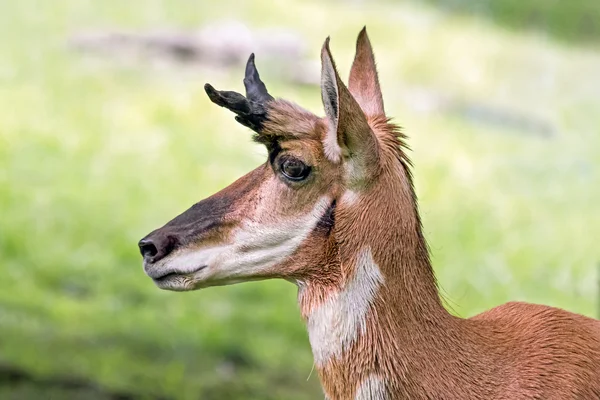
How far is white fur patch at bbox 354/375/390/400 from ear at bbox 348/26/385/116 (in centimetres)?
124

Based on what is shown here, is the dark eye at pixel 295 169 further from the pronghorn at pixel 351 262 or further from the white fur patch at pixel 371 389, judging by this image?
the white fur patch at pixel 371 389

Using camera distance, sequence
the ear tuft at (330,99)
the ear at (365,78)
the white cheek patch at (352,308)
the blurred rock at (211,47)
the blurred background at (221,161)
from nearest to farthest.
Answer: the ear tuft at (330,99) → the white cheek patch at (352,308) → the ear at (365,78) → the blurred background at (221,161) → the blurred rock at (211,47)

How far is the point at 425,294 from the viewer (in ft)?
11.9

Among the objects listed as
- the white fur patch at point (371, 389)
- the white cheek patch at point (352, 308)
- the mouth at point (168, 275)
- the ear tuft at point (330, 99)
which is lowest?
the white fur patch at point (371, 389)

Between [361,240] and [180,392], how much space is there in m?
4.46

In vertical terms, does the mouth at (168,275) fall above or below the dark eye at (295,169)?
below

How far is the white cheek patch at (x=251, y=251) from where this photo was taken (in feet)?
11.7

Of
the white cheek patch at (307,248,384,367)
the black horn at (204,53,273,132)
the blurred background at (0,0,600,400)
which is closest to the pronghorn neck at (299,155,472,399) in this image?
the white cheek patch at (307,248,384,367)

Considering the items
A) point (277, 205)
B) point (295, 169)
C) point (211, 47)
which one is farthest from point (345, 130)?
point (211, 47)

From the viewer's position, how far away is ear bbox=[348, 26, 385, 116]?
13.3ft

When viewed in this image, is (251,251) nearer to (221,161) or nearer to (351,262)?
(351,262)

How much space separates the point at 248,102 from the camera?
3639 mm

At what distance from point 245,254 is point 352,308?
0.50m

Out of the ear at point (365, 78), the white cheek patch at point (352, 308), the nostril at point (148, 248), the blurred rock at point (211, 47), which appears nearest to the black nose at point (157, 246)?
the nostril at point (148, 248)
